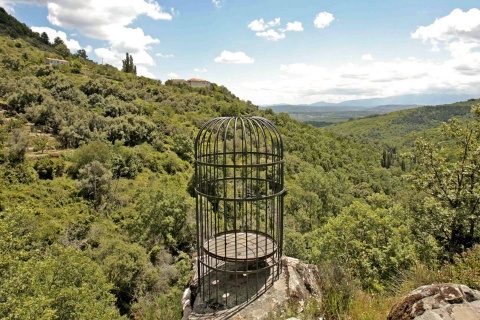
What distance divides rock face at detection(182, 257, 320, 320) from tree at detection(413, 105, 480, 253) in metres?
7.45

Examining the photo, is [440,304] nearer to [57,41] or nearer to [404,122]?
[57,41]

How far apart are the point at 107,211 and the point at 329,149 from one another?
51102 millimetres

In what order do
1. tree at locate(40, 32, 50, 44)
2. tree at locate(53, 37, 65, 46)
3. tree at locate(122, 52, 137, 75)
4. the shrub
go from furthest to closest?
1. tree at locate(53, 37, 65, 46)
2. tree at locate(40, 32, 50, 44)
3. tree at locate(122, 52, 137, 75)
4. the shrub

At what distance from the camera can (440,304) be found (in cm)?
341

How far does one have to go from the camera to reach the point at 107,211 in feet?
87.4

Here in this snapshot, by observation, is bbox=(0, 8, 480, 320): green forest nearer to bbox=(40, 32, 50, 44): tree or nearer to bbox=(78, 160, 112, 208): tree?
bbox=(78, 160, 112, 208): tree

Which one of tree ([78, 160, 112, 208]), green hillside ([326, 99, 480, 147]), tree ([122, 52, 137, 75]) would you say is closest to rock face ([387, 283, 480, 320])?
tree ([78, 160, 112, 208])

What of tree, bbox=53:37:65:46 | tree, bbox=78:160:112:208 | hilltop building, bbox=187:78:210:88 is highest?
tree, bbox=53:37:65:46

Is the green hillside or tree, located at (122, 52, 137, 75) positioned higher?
tree, located at (122, 52, 137, 75)

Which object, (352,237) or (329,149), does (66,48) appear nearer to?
(329,149)

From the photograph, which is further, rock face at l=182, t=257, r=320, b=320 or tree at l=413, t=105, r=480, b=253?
tree at l=413, t=105, r=480, b=253

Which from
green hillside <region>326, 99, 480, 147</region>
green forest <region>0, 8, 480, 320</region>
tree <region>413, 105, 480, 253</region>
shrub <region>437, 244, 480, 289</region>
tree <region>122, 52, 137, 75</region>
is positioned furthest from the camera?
green hillside <region>326, 99, 480, 147</region>

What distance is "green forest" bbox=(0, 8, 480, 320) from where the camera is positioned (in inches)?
385

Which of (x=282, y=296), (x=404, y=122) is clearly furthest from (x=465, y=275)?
(x=404, y=122)
